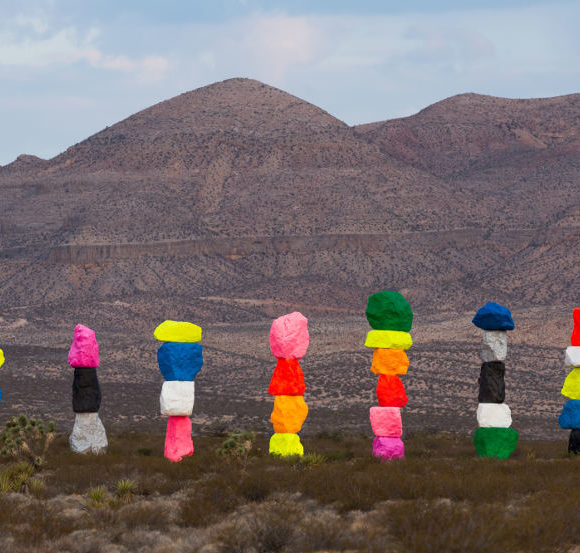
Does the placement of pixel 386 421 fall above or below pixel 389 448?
above

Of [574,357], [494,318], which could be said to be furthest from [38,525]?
[574,357]

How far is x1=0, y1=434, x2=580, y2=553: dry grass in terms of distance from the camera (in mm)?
11648

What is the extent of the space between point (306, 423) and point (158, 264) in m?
56.9

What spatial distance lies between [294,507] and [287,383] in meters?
6.55

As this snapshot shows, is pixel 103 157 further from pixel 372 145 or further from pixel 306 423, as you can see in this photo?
pixel 306 423

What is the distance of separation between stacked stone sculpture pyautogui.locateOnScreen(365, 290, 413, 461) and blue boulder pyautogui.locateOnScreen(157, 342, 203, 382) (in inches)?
128

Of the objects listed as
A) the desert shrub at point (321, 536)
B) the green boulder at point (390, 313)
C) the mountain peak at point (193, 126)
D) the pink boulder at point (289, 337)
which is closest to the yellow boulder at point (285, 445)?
the pink boulder at point (289, 337)

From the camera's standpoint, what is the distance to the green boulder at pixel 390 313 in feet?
65.7

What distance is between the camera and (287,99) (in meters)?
126

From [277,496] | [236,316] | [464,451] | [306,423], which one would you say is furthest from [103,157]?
[277,496]

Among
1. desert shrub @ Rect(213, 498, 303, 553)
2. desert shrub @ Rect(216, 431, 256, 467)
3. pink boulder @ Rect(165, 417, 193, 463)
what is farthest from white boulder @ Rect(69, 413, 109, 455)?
desert shrub @ Rect(213, 498, 303, 553)

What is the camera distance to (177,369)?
19.8 m

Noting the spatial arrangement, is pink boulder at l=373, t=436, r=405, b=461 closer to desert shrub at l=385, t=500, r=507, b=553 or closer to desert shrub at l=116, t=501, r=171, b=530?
desert shrub at l=385, t=500, r=507, b=553

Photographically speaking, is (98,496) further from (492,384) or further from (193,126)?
(193,126)
